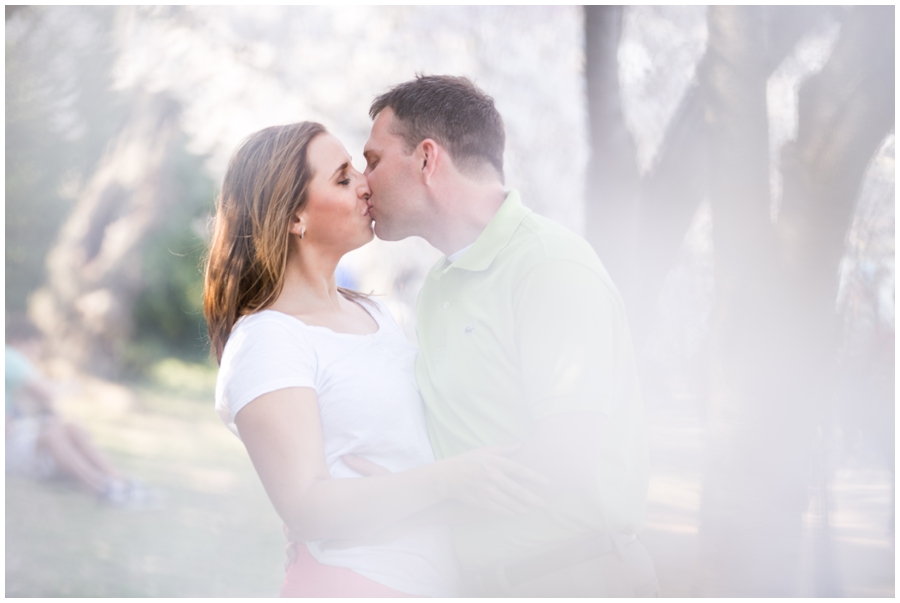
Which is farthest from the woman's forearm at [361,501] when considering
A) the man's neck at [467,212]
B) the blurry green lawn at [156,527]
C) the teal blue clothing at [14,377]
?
the teal blue clothing at [14,377]

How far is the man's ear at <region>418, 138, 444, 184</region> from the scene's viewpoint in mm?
1188

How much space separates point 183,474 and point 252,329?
5.17 m

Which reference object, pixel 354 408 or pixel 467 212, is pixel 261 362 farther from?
pixel 467 212

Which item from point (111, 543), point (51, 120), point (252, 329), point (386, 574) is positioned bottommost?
point (111, 543)

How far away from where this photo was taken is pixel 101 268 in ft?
21.2

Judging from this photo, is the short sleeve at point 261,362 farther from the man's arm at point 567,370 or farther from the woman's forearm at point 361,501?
the man's arm at point 567,370

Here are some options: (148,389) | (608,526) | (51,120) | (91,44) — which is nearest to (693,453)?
(608,526)

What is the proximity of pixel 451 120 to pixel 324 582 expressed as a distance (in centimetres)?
75

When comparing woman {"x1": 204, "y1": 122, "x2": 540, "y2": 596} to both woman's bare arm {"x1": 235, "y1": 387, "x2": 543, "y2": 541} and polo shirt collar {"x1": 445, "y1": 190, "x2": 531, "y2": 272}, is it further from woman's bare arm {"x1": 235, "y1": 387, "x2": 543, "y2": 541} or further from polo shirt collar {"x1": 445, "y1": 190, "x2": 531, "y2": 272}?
polo shirt collar {"x1": 445, "y1": 190, "x2": 531, "y2": 272}

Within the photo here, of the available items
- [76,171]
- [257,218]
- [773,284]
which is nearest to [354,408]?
[257,218]

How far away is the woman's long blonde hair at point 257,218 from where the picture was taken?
3.63 ft

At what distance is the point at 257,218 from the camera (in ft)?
3.68

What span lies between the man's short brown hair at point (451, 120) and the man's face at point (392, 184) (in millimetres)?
23

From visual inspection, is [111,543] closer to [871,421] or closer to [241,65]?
[241,65]
